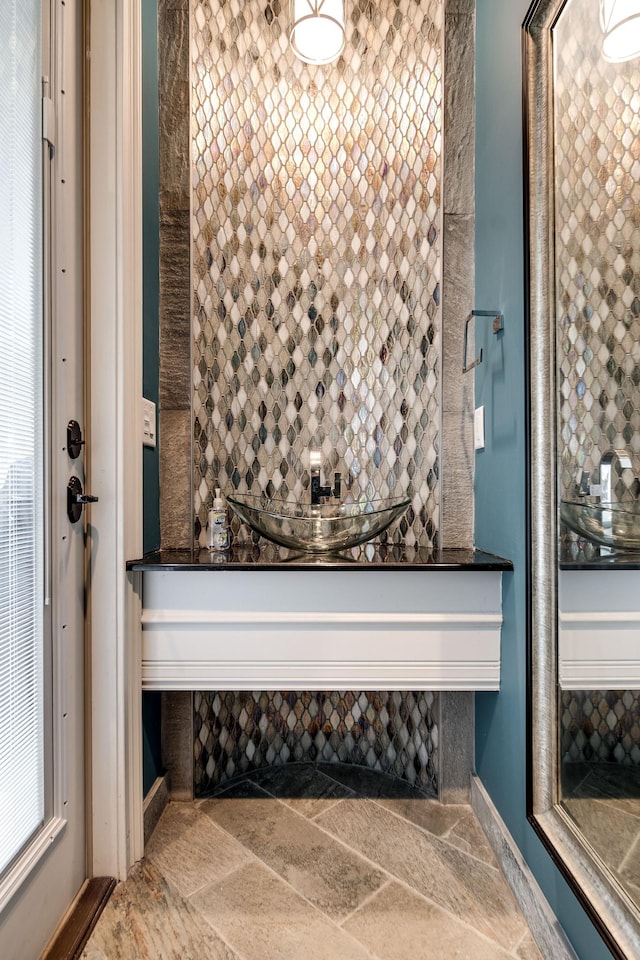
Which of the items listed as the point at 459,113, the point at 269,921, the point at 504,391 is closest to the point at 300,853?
the point at 269,921

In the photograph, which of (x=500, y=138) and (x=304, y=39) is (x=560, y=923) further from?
(x=304, y=39)

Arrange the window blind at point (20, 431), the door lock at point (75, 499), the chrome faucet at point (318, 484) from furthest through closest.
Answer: the chrome faucet at point (318, 484)
the door lock at point (75, 499)
the window blind at point (20, 431)

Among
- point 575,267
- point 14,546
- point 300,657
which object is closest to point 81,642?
point 14,546

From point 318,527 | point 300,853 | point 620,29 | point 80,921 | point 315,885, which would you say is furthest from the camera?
point 318,527

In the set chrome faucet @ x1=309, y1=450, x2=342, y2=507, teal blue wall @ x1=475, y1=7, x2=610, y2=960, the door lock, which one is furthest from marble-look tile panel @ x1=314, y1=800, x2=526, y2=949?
the door lock

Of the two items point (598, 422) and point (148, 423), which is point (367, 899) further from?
point (148, 423)

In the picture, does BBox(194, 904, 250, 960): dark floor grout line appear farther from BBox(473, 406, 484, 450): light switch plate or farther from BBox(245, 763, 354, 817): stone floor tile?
BBox(473, 406, 484, 450): light switch plate

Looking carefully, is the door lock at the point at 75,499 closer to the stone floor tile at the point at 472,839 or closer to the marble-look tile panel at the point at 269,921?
the marble-look tile panel at the point at 269,921

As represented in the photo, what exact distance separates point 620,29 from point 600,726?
116 centimetres

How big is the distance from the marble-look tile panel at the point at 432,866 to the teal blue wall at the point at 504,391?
136mm

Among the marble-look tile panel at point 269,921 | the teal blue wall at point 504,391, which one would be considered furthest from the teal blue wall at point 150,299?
the teal blue wall at point 504,391

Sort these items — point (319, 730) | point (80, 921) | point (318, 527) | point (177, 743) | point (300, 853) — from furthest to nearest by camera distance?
1. point (319, 730)
2. point (177, 743)
3. point (318, 527)
4. point (300, 853)
5. point (80, 921)

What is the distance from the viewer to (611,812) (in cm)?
83

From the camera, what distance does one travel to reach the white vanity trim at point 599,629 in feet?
2.48
